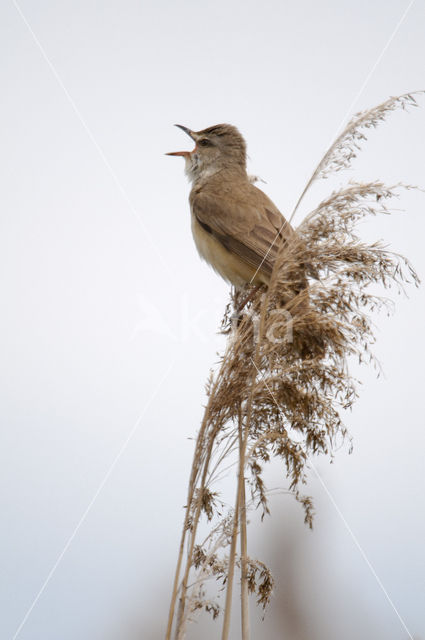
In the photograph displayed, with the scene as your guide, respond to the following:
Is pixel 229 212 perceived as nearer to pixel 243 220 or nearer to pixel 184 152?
pixel 243 220

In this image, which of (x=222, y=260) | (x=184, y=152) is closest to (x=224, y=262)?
(x=222, y=260)

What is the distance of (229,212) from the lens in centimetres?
392

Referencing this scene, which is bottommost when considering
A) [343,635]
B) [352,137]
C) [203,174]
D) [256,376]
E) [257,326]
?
[343,635]

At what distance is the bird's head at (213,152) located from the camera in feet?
15.0

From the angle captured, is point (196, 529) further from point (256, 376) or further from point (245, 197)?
point (245, 197)

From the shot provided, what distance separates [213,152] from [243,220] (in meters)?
0.98

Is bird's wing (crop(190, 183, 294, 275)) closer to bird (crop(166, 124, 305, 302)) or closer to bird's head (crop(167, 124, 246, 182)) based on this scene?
bird (crop(166, 124, 305, 302))

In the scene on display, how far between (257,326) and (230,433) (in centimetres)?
40

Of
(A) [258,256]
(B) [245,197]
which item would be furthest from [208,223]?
(A) [258,256]

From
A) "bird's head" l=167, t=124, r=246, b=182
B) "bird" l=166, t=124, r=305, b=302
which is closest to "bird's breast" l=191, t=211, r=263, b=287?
"bird" l=166, t=124, r=305, b=302

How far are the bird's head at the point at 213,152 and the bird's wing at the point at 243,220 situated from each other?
0.38 meters

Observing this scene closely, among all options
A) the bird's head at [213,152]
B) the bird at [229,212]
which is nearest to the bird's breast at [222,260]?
the bird at [229,212]

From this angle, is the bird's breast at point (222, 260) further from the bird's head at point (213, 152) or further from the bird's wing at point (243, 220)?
the bird's head at point (213, 152)

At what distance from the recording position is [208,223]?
398 centimetres
